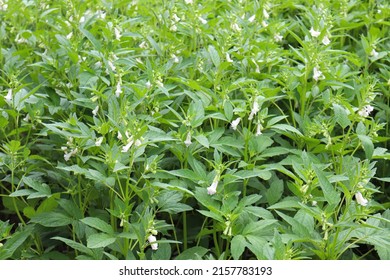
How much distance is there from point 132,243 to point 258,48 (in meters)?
1.36

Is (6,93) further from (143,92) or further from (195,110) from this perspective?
(195,110)

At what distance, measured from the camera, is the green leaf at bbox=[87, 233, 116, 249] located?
280 cm

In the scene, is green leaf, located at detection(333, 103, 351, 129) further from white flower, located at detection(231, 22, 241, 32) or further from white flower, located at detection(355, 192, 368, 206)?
white flower, located at detection(231, 22, 241, 32)

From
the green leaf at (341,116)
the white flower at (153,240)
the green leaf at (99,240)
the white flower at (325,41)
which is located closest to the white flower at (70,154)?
the green leaf at (99,240)

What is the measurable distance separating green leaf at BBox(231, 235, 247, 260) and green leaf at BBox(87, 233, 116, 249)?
19.6 inches

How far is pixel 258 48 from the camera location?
3855 millimetres

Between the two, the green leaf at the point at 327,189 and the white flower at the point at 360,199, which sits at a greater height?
the green leaf at the point at 327,189

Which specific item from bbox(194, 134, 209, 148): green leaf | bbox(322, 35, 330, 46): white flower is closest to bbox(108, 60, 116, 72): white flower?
bbox(194, 134, 209, 148): green leaf

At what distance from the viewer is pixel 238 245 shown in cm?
279

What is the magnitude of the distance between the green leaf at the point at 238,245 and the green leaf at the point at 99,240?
Answer: 50 cm

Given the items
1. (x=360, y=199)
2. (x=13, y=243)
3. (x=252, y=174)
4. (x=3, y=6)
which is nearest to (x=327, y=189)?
(x=360, y=199)

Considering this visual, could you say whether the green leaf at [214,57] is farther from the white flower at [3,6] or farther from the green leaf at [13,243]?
the white flower at [3,6]

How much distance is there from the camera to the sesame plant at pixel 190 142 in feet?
9.55

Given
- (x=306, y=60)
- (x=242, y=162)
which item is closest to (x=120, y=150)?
(x=242, y=162)
